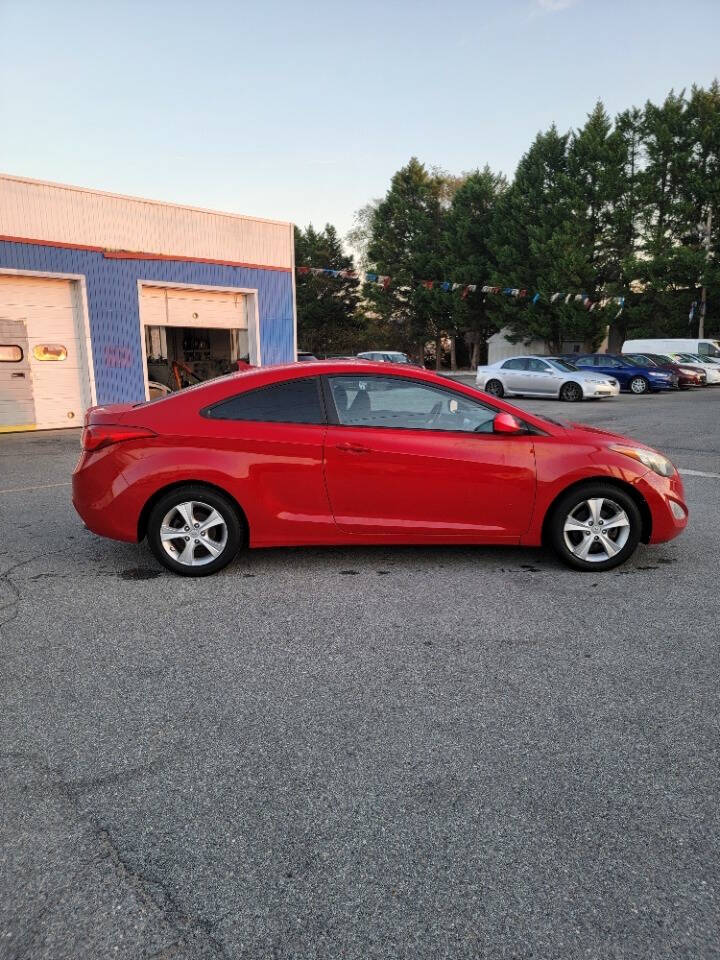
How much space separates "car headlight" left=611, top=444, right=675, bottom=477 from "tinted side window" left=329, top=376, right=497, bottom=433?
966mm

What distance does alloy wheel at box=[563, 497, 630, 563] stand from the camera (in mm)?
4762

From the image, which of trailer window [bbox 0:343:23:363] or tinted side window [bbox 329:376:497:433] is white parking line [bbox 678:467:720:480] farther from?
trailer window [bbox 0:343:23:363]

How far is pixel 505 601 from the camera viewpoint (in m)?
4.23

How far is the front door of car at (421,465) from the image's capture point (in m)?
4.65

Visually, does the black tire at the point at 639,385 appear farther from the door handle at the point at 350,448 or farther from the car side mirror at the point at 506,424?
the door handle at the point at 350,448

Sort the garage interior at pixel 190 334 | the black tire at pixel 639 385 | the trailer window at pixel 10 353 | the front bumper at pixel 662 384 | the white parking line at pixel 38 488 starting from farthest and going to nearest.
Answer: the black tire at pixel 639 385
the front bumper at pixel 662 384
the garage interior at pixel 190 334
the trailer window at pixel 10 353
the white parking line at pixel 38 488

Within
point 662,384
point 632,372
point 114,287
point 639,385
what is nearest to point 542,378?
point 632,372

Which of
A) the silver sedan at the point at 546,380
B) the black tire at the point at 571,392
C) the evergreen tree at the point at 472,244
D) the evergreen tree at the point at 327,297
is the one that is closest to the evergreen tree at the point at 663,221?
the evergreen tree at the point at 472,244

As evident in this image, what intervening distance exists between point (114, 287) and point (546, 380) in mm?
13176

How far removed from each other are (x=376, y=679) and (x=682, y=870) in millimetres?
1497

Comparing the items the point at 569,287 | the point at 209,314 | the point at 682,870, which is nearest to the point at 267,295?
the point at 209,314

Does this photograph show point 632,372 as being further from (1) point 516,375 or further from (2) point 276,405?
(2) point 276,405

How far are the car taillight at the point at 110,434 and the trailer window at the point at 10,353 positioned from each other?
11295 mm

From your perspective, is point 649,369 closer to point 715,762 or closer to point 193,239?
point 193,239
